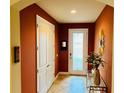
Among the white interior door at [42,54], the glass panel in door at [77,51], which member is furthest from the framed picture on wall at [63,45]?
the white interior door at [42,54]

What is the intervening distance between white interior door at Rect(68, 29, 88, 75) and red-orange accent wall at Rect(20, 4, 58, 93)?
349cm

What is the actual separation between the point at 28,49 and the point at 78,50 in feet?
13.0

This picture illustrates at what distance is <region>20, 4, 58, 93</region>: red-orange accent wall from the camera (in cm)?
265

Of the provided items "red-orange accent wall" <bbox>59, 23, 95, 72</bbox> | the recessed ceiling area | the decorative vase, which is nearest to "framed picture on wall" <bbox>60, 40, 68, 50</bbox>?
Result: "red-orange accent wall" <bbox>59, 23, 95, 72</bbox>

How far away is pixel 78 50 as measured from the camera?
21.5 ft

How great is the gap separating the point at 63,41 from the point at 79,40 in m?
0.77

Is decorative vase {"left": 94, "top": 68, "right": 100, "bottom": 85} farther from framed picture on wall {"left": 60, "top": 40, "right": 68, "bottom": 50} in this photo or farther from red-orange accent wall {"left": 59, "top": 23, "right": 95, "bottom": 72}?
framed picture on wall {"left": 60, "top": 40, "right": 68, "bottom": 50}

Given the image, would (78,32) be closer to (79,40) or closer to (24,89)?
(79,40)

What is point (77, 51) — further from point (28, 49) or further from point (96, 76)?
point (28, 49)

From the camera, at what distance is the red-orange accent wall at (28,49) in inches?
104

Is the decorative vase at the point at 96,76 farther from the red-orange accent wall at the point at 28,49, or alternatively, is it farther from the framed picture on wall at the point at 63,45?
the framed picture on wall at the point at 63,45

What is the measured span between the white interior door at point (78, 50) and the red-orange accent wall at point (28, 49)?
3491 millimetres

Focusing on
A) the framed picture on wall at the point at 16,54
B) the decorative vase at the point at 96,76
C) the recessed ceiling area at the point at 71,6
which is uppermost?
the recessed ceiling area at the point at 71,6
